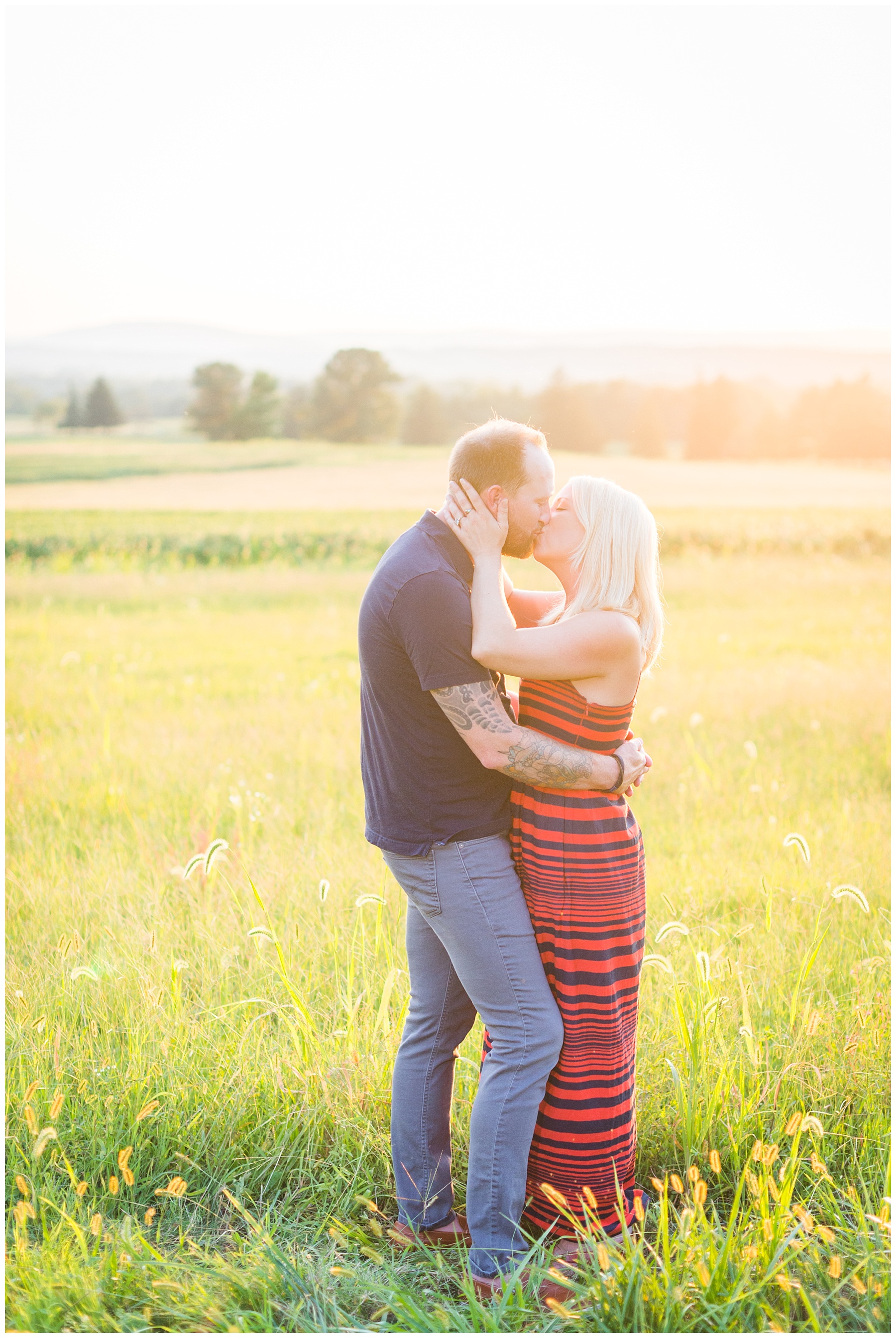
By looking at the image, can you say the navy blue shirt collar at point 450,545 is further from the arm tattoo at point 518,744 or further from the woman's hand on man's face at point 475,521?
the arm tattoo at point 518,744

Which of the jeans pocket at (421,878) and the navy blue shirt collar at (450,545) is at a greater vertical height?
the navy blue shirt collar at (450,545)

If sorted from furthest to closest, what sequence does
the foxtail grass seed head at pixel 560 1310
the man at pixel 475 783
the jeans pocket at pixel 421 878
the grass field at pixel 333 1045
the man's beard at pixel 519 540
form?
the man's beard at pixel 519 540, the jeans pocket at pixel 421 878, the man at pixel 475 783, the grass field at pixel 333 1045, the foxtail grass seed head at pixel 560 1310

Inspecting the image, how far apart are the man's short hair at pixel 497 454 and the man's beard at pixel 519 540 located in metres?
0.13

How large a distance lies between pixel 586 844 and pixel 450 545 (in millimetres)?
1098

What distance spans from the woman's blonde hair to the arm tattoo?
436mm

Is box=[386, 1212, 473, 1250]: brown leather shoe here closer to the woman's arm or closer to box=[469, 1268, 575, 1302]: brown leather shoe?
box=[469, 1268, 575, 1302]: brown leather shoe

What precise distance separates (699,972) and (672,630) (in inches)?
419

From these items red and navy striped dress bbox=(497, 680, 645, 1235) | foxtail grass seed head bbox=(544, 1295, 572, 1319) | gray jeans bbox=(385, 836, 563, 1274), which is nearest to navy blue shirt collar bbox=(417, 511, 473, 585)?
red and navy striped dress bbox=(497, 680, 645, 1235)

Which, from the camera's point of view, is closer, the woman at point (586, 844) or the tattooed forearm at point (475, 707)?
the tattooed forearm at point (475, 707)

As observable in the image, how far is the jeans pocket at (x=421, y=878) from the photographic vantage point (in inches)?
120

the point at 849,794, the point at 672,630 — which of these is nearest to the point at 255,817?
the point at 849,794

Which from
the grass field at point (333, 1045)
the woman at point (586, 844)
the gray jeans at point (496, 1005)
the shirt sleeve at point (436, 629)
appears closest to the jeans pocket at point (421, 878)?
the gray jeans at point (496, 1005)

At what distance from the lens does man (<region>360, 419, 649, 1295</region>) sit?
2.92m

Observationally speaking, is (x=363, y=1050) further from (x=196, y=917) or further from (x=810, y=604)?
(x=810, y=604)
